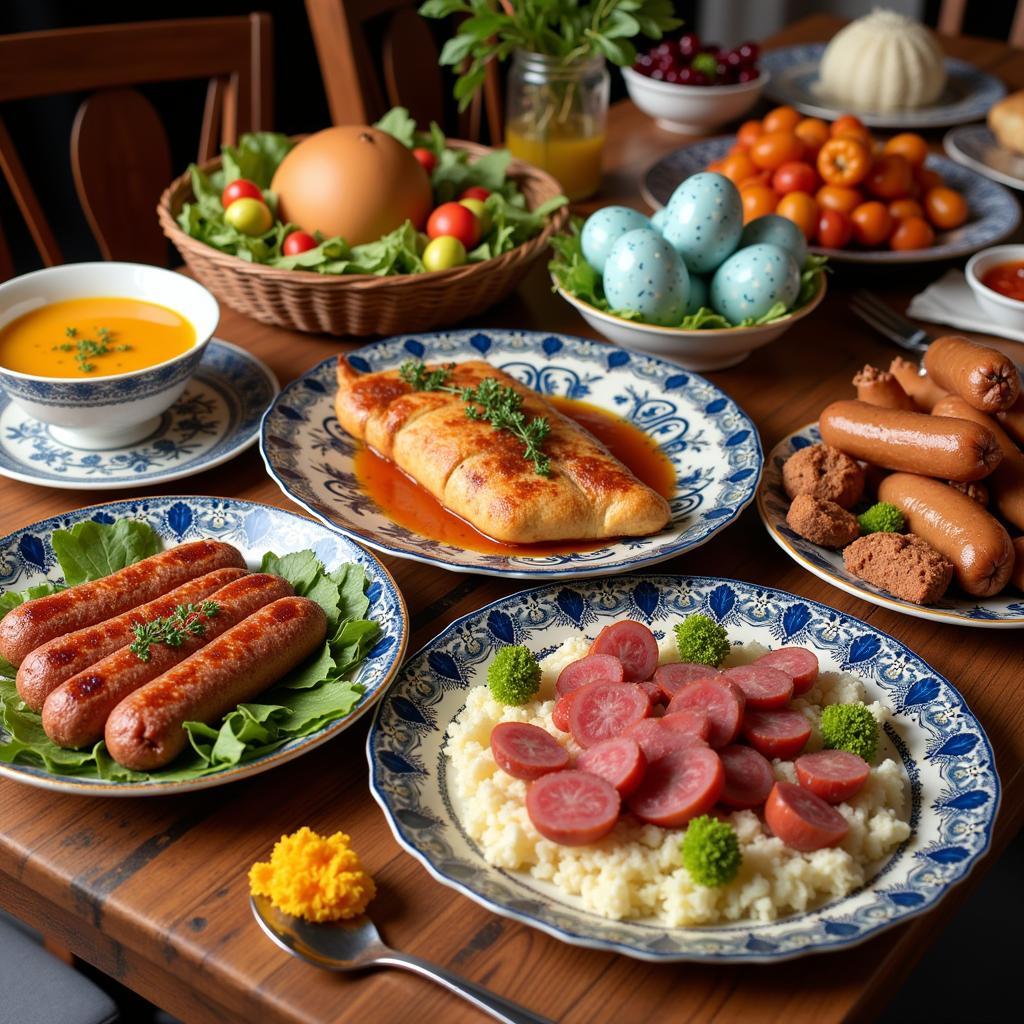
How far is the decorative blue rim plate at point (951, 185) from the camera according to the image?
7.68 feet

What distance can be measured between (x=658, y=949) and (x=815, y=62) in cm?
312

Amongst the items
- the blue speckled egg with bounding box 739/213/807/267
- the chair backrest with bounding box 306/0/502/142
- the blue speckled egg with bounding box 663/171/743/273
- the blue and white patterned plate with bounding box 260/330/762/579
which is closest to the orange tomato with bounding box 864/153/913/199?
the blue speckled egg with bounding box 739/213/807/267

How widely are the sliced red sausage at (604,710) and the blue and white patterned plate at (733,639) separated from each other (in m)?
0.15

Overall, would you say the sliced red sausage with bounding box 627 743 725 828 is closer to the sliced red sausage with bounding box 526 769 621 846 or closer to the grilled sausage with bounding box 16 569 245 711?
the sliced red sausage with bounding box 526 769 621 846

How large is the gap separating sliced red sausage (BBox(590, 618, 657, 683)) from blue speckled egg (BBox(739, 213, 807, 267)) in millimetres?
1014

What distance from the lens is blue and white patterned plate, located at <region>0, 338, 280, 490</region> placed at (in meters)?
1.72

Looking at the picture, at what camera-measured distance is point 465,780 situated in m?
1.17

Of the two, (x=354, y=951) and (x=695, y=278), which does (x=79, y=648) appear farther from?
(x=695, y=278)

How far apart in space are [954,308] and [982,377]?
0.70 metres

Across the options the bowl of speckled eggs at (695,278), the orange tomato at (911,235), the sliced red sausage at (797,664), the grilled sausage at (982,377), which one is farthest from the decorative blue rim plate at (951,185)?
the sliced red sausage at (797,664)

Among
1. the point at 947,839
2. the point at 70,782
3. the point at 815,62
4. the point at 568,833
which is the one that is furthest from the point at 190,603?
the point at 815,62

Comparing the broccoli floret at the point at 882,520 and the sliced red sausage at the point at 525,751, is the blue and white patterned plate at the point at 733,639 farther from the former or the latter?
the broccoli floret at the point at 882,520

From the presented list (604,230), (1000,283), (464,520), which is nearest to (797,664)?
(464,520)

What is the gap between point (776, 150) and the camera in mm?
2486
